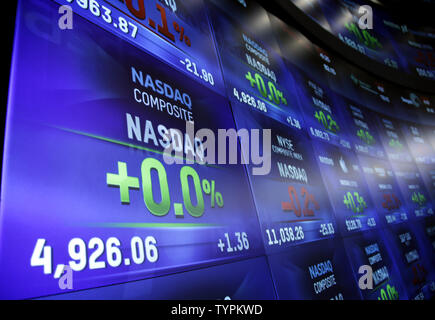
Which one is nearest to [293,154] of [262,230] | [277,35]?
[262,230]

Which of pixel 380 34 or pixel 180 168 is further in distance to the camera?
pixel 380 34

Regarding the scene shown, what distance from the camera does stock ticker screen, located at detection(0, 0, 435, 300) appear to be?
3.23ft

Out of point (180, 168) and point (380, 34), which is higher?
point (380, 34)

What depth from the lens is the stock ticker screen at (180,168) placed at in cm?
98

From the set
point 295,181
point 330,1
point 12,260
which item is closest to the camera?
point 12,260

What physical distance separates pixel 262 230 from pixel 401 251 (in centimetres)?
263

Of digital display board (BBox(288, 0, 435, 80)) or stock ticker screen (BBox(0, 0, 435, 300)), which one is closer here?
stock ticker screen (BBox(0, 0, 435, 300))

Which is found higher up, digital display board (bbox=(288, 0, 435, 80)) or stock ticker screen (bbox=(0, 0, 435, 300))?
digital display board (bbox=(288, 0, 435, 80))

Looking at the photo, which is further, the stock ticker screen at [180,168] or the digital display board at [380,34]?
the digital display board at [380,34]

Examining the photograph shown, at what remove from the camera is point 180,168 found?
1.52m

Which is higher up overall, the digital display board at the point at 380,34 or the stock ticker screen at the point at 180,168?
the digital display board at the point at 380,34
